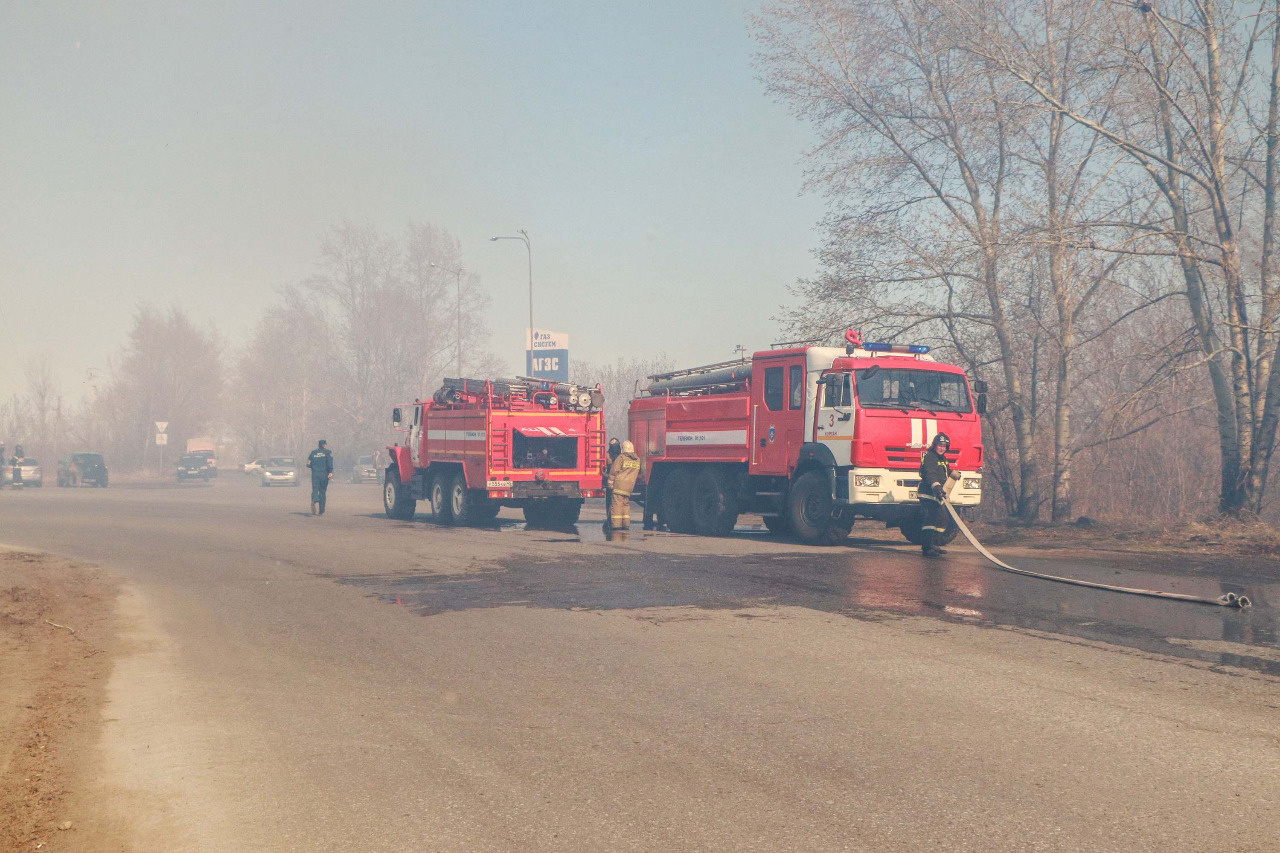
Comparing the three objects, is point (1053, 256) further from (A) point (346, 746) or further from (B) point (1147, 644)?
(A) point (346, 746)

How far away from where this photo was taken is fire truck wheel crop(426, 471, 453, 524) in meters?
21.5

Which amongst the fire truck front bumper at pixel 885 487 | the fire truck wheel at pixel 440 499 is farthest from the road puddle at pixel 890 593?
the fire truck wheel at pixel 440 499

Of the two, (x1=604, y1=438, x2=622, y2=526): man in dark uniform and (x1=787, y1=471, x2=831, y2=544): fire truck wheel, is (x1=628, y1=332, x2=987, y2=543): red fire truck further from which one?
(x1=604, y1=438, x2=622, y2=526): man in dark uniform

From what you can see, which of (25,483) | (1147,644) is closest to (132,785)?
(1147,644)

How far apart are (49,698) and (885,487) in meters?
11.3

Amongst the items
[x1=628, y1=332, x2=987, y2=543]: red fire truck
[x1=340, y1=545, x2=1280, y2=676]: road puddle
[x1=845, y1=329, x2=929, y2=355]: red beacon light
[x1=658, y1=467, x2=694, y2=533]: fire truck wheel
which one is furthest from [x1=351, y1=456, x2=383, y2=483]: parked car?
[x1=340, y1=545, x2=1280, y2=676]: road puddle

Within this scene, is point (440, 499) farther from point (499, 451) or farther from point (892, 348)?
point (892, 348)

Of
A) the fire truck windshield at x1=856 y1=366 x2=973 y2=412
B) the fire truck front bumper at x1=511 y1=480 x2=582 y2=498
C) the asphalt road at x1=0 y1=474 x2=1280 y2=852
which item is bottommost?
the asphalt road at x1=0 y1=474 x2=1280 y2=852

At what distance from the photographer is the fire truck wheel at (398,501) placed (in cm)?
2341

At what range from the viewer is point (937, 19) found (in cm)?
2031

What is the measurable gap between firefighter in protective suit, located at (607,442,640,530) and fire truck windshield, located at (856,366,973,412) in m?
4.45

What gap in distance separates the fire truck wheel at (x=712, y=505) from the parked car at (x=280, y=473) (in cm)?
4150

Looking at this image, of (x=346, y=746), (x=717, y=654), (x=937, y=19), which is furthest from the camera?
(x=937, y=19)

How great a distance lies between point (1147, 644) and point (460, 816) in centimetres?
560
